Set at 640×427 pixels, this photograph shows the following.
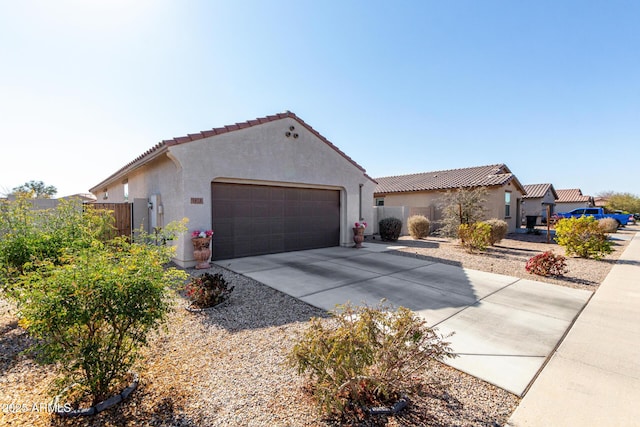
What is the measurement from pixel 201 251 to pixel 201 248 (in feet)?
0.29

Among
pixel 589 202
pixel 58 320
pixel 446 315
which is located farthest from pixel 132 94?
pixel 589 202

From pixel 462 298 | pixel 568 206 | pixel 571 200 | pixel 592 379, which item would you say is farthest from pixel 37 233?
pixel 568 206

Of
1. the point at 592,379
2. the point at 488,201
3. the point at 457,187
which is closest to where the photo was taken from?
the point at 592,379

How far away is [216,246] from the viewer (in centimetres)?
913

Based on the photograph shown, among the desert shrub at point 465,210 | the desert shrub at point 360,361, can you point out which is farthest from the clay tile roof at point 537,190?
the desert shrub at point 360,361

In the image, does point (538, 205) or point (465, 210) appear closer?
point (465, 210)

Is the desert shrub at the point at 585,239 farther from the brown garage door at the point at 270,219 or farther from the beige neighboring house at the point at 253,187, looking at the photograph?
the brown garage door at the point at 270,219

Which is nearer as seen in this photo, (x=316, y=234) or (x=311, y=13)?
(x=311, y=13)

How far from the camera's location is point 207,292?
5.06m

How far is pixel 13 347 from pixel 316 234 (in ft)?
29.9

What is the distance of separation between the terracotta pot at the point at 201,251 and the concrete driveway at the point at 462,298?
0.62 metres

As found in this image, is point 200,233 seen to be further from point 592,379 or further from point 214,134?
point 592,379

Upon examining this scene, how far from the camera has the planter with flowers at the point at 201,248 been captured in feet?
26.2

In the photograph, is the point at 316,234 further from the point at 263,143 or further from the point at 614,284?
the point at 614,284
